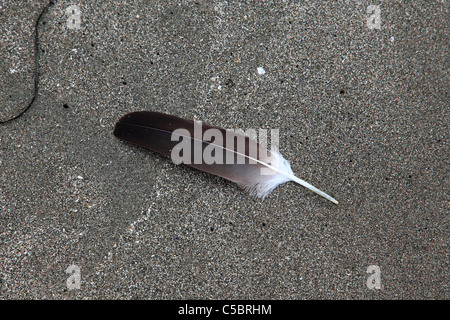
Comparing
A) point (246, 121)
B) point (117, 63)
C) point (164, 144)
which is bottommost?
point (164, 144)

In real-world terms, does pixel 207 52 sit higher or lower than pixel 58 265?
higher

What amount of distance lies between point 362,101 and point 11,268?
151cm

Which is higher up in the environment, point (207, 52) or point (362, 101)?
point (207, 52)

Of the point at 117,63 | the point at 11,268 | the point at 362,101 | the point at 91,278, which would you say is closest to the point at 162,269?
the point at 91,278

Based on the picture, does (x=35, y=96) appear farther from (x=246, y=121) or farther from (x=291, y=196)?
(x=291, y=196)

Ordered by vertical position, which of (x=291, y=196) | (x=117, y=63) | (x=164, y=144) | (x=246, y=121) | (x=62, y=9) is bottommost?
(x=291, y=196)

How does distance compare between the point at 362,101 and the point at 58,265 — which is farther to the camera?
the point at 362,101

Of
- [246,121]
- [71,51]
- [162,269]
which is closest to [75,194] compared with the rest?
[162,269]

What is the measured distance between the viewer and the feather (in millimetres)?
1095

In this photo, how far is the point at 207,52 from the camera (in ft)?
3.88

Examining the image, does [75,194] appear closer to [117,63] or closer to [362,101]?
[117,63]

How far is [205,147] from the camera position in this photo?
1094 mm

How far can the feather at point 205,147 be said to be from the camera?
1.09 meters

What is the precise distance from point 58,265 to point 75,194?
269mm
